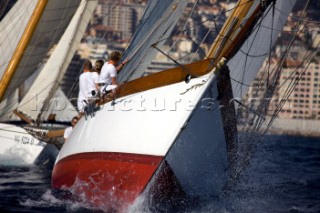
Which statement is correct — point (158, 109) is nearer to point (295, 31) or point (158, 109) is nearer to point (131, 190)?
point (131, 190)

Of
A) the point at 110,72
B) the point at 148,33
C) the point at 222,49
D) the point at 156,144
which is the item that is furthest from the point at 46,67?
the point at 222,49

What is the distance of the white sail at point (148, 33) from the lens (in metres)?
17.5

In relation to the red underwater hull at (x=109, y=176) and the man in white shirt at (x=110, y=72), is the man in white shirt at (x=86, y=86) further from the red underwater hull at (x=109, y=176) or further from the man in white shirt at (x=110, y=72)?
the red underwater hull at (x=109, y=176)

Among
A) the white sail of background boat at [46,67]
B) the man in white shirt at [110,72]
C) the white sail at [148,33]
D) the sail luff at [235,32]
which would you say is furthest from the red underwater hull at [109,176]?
the white sail of background boat at [46,67]

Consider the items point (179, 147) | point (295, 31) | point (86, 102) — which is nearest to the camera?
point (179, 147)

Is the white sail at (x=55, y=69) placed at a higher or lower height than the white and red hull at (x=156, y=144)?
lower

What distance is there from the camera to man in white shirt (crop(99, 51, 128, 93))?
17.4 m

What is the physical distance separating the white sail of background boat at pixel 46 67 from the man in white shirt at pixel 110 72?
3.48 metres

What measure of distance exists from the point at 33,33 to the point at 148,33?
373 centimetres

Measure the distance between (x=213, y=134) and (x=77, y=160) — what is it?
2.97 meters

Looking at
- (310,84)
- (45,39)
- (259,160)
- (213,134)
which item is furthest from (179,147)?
(310,84)

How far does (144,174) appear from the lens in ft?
50.8

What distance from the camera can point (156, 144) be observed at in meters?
15.3

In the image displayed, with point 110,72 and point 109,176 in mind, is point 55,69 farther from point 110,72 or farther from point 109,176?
point 109,176
